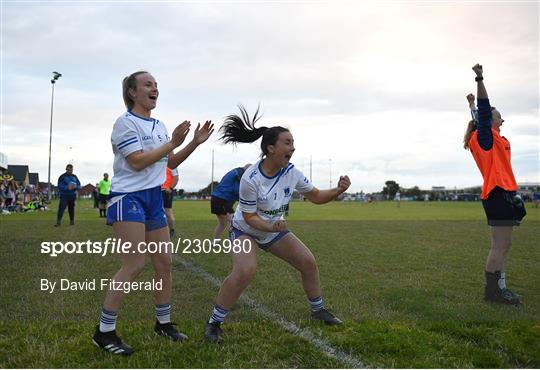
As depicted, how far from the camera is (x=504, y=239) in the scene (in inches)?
236

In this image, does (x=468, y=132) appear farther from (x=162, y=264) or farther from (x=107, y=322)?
(x=107, y=322)

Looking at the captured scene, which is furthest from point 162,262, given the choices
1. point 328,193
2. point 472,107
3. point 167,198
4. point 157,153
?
point 167,198

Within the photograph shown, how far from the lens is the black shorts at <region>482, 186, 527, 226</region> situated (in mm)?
5902

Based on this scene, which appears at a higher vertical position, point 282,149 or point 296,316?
point 282,149

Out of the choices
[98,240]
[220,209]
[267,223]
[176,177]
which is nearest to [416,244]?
[220,209]

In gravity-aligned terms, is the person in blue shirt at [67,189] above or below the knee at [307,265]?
above

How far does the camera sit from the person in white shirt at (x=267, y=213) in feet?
14.6

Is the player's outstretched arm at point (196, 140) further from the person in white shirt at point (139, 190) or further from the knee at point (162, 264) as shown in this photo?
the knee at point (162, 264)

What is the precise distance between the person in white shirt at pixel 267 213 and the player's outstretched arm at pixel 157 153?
0.84 m

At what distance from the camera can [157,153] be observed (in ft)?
13.0

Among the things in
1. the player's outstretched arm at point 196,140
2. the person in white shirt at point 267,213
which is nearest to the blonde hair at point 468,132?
the person in white shirt at point 267,213

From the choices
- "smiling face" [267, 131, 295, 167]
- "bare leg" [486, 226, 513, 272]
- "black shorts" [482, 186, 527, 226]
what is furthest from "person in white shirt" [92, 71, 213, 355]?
"bare leg" [486, 226, 513, 272]

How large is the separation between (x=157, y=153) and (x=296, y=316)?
2319 millimetres

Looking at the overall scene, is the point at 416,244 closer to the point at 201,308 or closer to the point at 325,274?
the point at 325,274
